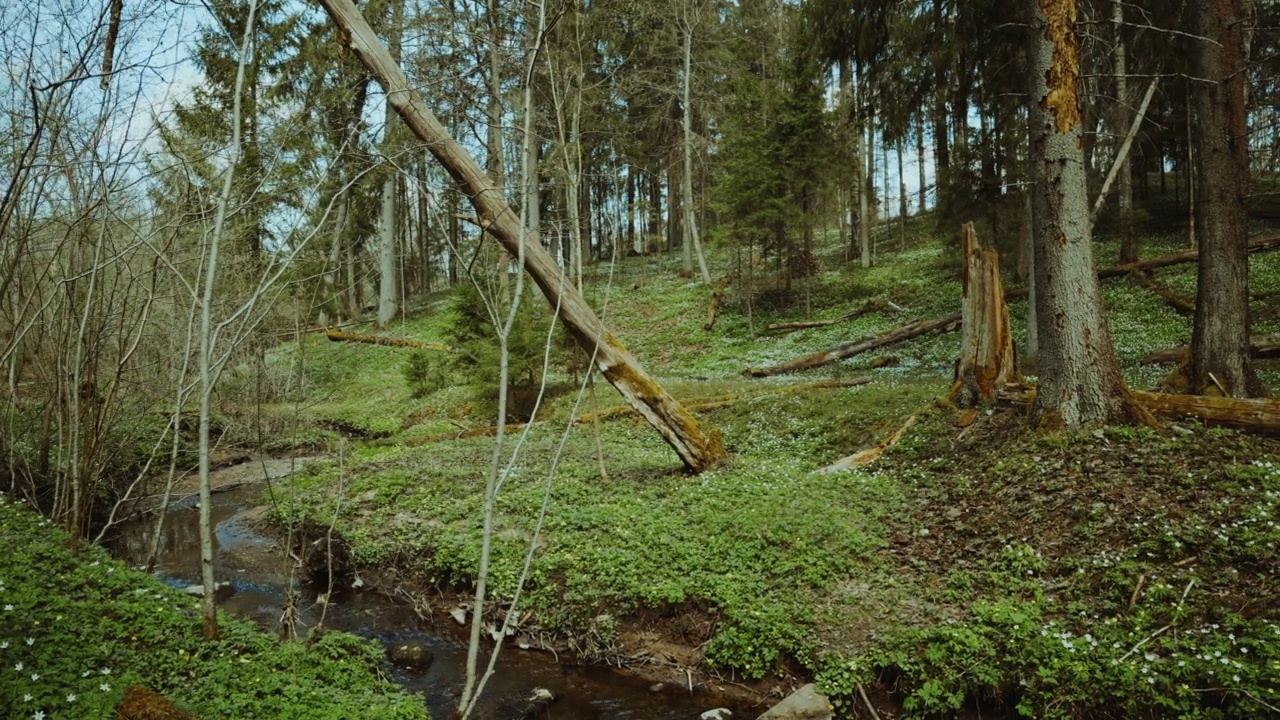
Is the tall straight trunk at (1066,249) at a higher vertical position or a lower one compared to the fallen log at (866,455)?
higher

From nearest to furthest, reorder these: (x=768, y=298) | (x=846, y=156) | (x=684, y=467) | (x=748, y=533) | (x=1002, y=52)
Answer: (x=748, y=533) → (x=684, y=467) → (x=1002, y=52) → (x=846, y=156) → (x=768, y=298)

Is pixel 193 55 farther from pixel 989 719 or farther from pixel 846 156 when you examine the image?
pixel 846 156

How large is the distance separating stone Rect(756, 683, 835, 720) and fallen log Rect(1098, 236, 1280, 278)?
1956cm

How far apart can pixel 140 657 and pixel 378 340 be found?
23328mm

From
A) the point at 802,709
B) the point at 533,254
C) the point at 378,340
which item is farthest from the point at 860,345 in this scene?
the point at 378,340

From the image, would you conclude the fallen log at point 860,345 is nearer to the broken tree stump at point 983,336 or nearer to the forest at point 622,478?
the forest at point 622,478

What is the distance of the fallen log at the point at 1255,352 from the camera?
1209 cm

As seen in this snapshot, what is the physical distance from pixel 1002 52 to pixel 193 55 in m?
12.8

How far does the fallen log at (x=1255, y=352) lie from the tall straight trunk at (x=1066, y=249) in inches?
259

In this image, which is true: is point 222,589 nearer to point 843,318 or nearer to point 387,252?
point 843,318

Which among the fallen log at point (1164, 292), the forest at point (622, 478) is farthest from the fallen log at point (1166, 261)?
the forest at point (622, 478)

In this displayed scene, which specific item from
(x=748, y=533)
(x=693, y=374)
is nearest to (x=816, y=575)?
(x=748, y=533)

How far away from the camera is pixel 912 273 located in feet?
83.1

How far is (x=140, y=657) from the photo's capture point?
14.1 feet
